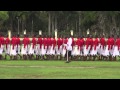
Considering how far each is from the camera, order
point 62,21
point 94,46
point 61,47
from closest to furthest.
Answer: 1. point 94,46
2. point 61,47
3. point 62,21

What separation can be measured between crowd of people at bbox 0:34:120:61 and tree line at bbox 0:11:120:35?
1168 inches

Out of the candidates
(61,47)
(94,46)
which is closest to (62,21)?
(61,47)

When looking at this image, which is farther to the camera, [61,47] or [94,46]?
[61,47]

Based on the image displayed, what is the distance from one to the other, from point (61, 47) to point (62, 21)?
181ft

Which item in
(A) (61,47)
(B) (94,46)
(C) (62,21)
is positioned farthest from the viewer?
(C) (62,21)

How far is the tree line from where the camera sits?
203ft

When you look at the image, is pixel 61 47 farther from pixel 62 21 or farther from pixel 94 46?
pixel 62 21

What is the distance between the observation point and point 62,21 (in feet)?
274

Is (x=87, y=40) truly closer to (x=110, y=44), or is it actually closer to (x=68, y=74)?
(x=110, y=44)

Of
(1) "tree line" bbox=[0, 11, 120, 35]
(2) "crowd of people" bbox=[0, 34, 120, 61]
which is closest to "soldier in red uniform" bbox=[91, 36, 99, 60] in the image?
(2) "crowd of people" bbox=[0, 34, 120, 61]

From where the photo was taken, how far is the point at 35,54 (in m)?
28.8
